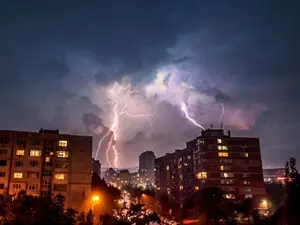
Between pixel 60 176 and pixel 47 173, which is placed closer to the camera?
pixel 47 173

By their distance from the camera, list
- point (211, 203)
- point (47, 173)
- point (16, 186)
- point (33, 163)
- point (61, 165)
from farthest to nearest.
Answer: point (211, 203) < point (61, 165) < point (47, 173) < point (33, 163) < point (16, 186)

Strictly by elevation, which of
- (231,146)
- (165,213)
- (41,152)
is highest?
(231,146)

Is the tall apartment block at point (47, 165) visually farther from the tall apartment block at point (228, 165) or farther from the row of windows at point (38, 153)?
the tall apartment block at point (228, 165)

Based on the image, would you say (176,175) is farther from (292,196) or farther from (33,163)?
(292,196)

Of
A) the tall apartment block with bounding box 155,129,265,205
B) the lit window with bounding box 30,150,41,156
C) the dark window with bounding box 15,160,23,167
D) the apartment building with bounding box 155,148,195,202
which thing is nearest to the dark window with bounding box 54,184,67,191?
the lit window with bounding box 30,150,41,156

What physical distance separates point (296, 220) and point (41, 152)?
4954 centimetres

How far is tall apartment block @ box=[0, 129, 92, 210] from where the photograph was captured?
53906mm

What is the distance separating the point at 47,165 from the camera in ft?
188

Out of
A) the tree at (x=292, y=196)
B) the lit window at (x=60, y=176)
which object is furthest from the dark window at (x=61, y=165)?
the tree at (x=292, y=196)

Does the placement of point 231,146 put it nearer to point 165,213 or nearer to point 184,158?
point 184,158

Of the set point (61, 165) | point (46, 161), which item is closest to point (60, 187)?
point (61, 165)

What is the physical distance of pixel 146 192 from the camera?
383ft

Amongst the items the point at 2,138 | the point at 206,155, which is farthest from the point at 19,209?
the point at 206,155

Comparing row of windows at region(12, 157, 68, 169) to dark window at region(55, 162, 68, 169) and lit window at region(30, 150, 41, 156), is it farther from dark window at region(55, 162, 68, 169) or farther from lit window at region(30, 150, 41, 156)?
lit window at region(30, 150, 41, 156)
